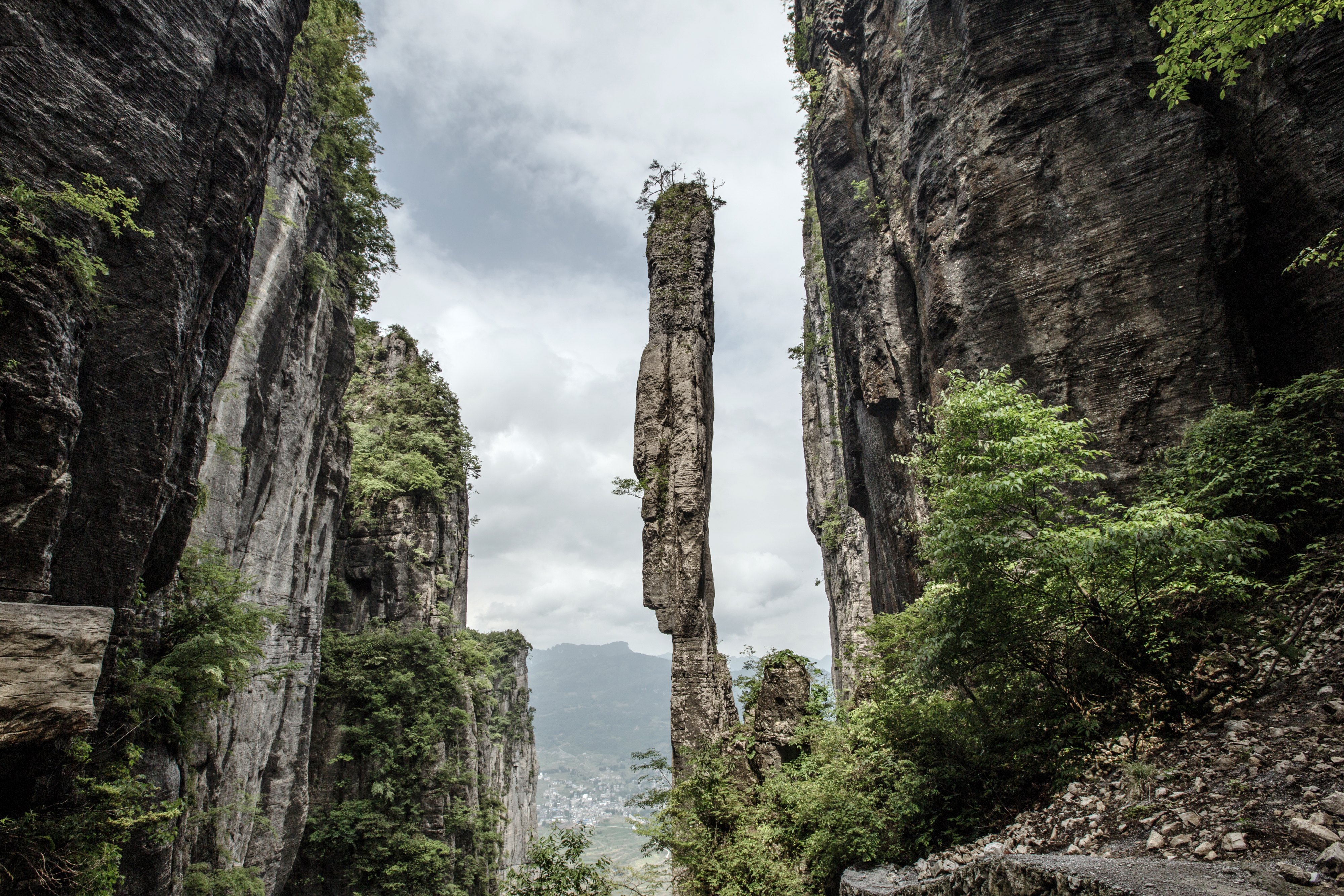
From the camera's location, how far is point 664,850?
11.1 meters

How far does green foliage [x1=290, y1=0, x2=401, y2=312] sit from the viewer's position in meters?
16.2

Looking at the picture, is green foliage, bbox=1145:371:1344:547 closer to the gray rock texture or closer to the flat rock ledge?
the flat rock ledge

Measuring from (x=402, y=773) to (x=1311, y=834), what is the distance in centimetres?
2294

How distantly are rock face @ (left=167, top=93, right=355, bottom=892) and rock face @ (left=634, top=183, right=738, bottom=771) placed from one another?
917 centimetres

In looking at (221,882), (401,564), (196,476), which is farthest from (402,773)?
(196,476)

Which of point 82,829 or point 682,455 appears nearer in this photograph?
point 82,829

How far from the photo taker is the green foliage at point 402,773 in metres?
18.9

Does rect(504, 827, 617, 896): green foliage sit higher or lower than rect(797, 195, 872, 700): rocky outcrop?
lower

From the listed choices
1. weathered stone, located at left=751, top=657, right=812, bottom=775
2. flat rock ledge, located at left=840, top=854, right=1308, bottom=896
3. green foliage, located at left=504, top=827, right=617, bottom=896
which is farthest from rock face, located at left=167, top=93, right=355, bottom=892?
flat rock ledge, located at left=840, top=854, right=1308, bottom=896

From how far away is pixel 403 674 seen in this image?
21688 millimetres

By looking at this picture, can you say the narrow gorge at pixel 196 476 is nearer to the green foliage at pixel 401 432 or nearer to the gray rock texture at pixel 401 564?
the gray rock texture at pixel 401 564

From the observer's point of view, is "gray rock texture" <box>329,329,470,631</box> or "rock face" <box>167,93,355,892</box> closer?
"rock face" <box>167,93,355,892</box>

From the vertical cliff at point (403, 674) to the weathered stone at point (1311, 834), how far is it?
71.5 feet

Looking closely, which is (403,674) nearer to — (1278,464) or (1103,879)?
(1103,879)
